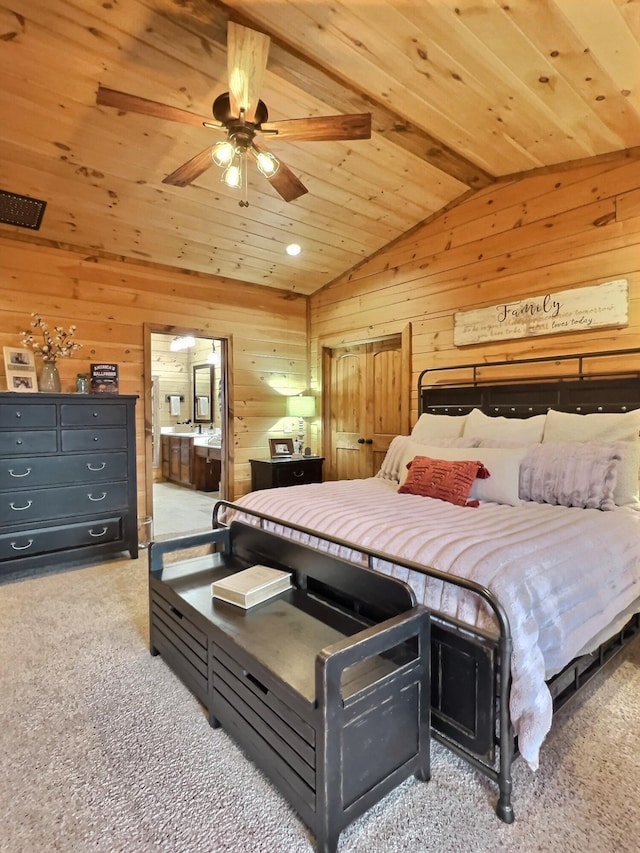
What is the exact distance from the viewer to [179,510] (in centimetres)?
584

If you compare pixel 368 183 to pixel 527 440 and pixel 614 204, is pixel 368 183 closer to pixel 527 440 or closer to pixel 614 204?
pixel 614 204

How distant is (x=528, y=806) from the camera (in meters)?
1.44

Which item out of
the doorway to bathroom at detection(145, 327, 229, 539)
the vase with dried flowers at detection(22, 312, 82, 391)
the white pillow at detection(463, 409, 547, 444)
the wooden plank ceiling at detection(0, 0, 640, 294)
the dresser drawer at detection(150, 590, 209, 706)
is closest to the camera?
the dresser drawer at detection(150, 590, 209, 706)

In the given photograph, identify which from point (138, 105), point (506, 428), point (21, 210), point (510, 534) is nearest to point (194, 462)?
point (21, 210)

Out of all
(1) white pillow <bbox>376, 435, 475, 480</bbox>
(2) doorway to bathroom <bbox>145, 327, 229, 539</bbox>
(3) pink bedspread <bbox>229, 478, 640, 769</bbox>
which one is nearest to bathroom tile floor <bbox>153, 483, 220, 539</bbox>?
(2) doorway to bathroom <bbox>145, 327, 229, 539</bbox>

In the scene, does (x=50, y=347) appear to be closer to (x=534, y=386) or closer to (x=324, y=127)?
(x=324, y=127)

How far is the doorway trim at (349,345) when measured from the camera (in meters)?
4.42

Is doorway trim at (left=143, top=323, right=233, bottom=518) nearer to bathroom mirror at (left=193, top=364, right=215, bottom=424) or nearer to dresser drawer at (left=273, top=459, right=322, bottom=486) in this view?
dresser drawer at (left=273, top=459, right=322, bottom=486)

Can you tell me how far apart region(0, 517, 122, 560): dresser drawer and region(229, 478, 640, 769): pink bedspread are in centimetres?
202

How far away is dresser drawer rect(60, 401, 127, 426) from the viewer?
3.57m

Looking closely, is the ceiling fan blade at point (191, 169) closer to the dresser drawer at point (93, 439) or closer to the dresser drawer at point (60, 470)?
the dresser drawer at point (93, 439)

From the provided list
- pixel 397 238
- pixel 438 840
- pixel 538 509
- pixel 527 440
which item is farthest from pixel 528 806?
pixel 397 238

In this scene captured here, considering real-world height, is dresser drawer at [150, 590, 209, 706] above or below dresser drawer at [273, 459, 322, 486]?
below

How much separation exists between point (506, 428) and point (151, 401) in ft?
10.7
